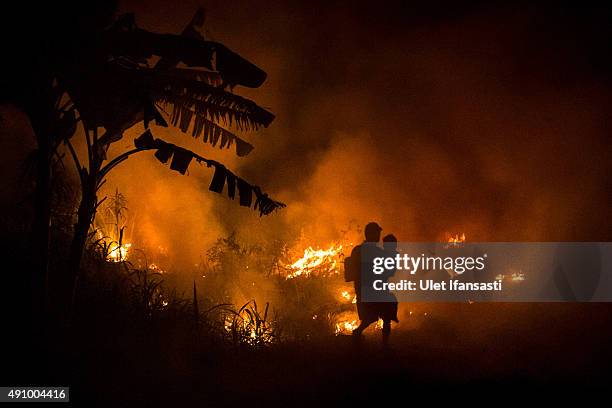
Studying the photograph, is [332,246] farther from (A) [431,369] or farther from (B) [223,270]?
(A) [431,369]

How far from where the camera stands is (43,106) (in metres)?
5.15

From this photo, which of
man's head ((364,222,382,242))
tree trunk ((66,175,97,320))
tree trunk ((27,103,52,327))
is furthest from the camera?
man's head ((364,222,382,242))

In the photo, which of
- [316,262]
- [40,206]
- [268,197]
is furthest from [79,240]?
[316,262]

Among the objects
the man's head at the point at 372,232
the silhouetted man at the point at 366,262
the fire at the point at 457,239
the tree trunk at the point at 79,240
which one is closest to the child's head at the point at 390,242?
the silhouetted man at the point at 366,262

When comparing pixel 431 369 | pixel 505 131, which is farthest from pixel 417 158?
pixel 431 369

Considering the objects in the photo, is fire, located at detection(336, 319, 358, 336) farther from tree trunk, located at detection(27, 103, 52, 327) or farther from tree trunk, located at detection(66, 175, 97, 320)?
tree trunk, located at detection(27, 103, 52, 327)

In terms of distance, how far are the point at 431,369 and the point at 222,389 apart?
112 inches

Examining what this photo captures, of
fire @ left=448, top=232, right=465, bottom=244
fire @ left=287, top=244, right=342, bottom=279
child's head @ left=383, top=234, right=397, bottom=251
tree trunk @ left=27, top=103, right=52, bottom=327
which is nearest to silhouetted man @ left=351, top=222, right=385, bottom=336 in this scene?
child's head @ left=383, top=234, right=397, bottom=251

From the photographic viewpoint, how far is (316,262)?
11062mm

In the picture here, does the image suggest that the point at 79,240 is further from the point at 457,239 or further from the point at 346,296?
the point at 457,239

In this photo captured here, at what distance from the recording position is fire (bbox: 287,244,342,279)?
1080cm

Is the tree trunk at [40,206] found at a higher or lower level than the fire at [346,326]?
higher

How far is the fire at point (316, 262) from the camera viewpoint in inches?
425

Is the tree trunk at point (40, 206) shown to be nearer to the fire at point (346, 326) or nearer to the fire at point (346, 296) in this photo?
the fire at point (346, 326)
